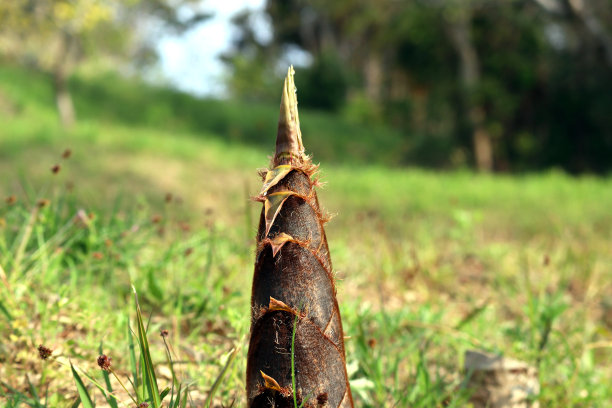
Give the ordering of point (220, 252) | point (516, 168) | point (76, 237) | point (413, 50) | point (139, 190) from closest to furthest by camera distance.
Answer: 1. point (76, 237)
2. point (220, 252)
3. point (139, 190)
4. point (516, 168)
5. point (413, 50)

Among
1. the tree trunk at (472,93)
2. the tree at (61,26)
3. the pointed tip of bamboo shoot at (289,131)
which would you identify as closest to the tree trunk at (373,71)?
the tree trunk at (472,93)

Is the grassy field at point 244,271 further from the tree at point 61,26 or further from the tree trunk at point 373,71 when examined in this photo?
the tree trunk at point 373,71

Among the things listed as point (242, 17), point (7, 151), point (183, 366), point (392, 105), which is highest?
point (242, 17)

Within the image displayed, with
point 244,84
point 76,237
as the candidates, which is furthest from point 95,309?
point 244,84

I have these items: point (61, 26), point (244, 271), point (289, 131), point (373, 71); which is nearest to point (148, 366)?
point (289, 131)

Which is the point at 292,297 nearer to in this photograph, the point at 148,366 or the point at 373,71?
the point at 148,366

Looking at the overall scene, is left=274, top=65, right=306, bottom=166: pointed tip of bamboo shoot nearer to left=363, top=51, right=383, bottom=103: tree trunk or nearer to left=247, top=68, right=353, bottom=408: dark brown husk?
left=247, top=68, right=353, bottom=408: dark brown husk

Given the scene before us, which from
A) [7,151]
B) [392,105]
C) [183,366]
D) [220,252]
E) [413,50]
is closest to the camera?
[183,366]

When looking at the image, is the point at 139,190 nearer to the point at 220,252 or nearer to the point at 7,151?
the point at 7,151
